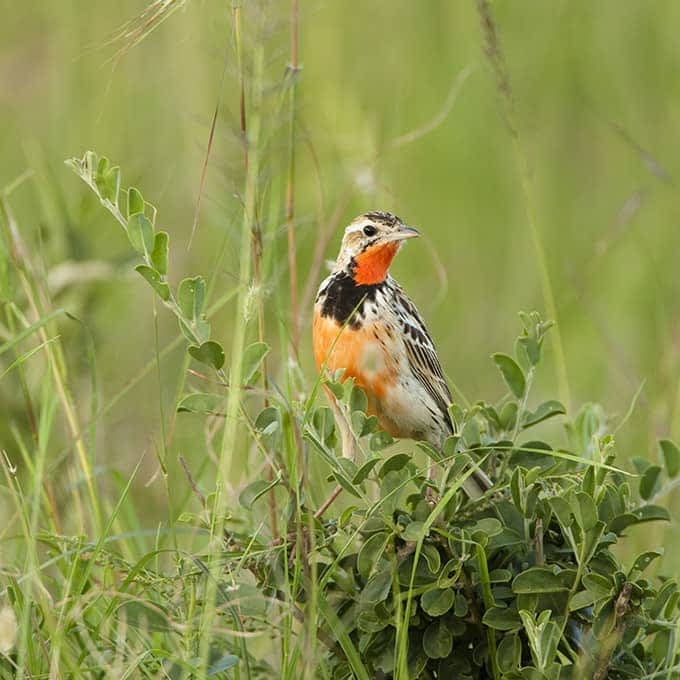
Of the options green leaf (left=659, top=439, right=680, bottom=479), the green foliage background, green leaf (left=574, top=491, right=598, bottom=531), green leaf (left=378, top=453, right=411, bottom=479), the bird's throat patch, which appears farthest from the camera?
the green foliage background

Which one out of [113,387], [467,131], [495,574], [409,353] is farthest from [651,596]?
[467,131]

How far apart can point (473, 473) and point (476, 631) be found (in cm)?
35

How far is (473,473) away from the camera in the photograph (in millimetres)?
3449

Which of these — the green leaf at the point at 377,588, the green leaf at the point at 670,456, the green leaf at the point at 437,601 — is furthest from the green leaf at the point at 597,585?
the green leaf at the point at 670,456

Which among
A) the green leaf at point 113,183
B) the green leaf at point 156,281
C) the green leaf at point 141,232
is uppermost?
the green leaf at point 113,183

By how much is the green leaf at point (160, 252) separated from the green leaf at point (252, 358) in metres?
0.26

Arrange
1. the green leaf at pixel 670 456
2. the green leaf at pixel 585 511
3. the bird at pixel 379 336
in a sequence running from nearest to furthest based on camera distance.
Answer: the green leaf at pixel 585 511 < the green leaf at pixel 670 456 < the bird at pixel 379 336

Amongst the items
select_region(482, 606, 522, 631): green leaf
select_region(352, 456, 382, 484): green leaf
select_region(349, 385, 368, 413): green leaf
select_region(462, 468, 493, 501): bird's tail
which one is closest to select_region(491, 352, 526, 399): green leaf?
select_region(462, 468, 493, 501): bird's tail

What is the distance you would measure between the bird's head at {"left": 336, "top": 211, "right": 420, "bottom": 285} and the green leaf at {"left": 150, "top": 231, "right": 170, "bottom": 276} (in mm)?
1096

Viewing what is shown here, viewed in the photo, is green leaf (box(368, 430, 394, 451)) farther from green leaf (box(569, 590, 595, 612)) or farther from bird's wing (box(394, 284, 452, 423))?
bird's wing (box(394, 284, 452, 423))

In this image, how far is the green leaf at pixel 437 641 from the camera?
10.8 ft

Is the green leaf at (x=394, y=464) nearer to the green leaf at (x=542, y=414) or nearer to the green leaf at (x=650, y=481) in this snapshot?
the green leaf at (x=542, y=414)

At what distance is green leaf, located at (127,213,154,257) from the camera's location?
10.5ft

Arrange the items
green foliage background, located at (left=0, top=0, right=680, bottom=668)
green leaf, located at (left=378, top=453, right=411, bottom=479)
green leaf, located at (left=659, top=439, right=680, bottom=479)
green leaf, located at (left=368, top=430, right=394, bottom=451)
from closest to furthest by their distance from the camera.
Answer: green leaf, located at (left=378, top=453, right=411, bottom=479) → green leaf, located at (left=368, top=430, right=394, bottom=451) → green leaf, located at (left=659, top=439, right=680, bottom=479) → green foliage background, located at (left=0, top=0, right=680, bottom=668)
